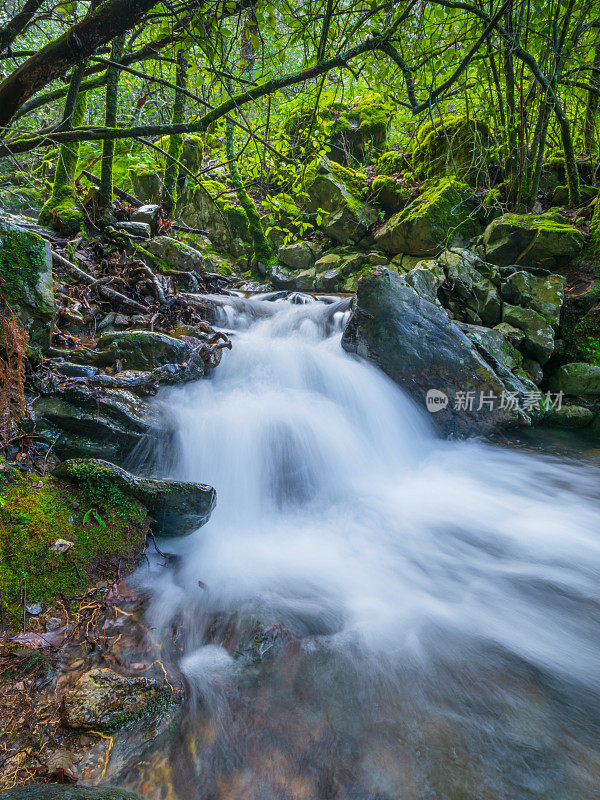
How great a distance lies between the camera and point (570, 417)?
20.1 feet

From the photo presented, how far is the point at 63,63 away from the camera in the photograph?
2184 millimetres

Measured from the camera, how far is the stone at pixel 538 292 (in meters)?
6.69

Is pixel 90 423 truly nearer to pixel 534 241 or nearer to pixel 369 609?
pixel 369 609

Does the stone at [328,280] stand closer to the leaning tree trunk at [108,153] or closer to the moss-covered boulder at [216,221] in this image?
the moss-covered boulder at [216,221]

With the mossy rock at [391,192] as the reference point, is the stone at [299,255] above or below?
below

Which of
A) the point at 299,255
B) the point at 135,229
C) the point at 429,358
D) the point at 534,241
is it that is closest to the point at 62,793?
the point at 429,358

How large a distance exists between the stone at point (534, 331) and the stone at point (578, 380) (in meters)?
0.39

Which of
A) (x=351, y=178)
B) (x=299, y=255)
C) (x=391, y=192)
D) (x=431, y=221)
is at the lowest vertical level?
(x=299, y=255)

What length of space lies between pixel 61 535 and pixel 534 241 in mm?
8996

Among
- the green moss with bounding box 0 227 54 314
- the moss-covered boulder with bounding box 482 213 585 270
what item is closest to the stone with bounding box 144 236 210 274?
the green moss with bounding box 0 227 54 314

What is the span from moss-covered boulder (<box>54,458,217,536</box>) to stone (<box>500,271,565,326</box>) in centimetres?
673

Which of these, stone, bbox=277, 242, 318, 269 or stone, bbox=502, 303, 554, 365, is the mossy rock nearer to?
stone, bbox=277, 242, 318, 269

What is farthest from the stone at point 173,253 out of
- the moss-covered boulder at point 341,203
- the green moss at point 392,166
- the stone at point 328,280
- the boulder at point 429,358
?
the green moss at point 392,166

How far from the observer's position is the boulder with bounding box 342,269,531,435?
5.58 metres
